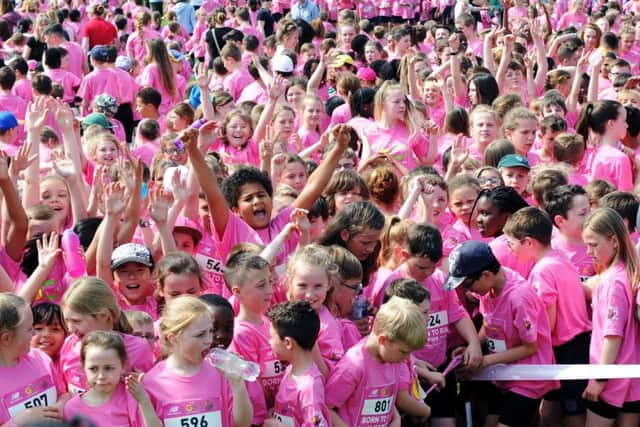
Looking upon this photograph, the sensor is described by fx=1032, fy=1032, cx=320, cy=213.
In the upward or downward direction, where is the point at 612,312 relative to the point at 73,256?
downward

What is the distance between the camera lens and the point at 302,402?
161 inches

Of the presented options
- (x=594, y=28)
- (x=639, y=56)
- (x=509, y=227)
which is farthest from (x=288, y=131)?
(x=639, y=56)

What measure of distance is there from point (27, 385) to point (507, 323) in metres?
2.29

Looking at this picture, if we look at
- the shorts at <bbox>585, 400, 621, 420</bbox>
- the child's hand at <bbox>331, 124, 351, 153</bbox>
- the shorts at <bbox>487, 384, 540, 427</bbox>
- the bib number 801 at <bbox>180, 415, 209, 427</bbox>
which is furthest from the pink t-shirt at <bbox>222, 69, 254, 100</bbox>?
the bib number 801 at <bbox>180, 415, 209, 427</bbox>

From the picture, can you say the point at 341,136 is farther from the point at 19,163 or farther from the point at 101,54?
the point at 101,54

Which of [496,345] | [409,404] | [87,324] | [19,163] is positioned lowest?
[409,404]

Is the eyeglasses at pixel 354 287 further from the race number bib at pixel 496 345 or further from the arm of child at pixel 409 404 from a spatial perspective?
the race number bib at pixel 496 345

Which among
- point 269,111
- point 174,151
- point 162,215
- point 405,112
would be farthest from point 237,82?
point 162,215

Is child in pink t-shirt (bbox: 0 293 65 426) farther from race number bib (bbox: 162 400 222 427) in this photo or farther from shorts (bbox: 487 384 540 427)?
shorts (bbox: 487 384 540 427)

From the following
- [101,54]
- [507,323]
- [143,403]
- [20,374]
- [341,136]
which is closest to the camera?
[143,403]

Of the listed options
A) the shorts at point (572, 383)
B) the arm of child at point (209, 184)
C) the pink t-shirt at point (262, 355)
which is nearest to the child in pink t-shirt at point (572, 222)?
the shorts at point (572, 383)

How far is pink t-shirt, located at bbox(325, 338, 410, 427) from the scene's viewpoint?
170 inches

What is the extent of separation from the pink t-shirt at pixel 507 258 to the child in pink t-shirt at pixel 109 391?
2.30m

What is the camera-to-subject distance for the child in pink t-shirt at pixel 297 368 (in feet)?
13.5
